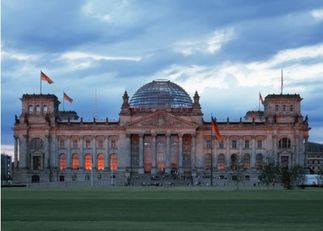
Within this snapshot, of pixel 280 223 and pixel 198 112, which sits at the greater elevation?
pixel 198 112

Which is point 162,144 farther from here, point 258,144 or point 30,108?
point 30,108

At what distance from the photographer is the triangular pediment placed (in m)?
173

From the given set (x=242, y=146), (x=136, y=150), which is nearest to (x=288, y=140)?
(x=242, y=146)

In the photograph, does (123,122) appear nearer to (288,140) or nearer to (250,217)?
(288,140)

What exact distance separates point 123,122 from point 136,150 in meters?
7.34

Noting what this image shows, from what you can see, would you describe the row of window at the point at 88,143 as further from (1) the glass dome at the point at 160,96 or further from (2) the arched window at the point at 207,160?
(2) the arched window at the point at 207,160

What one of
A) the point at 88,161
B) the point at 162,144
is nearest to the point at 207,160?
the point at 162,144

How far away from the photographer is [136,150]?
177125 mm

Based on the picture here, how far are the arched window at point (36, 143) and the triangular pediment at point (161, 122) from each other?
72.8ft

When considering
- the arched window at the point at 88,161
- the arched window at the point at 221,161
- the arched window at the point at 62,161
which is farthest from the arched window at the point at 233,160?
the arched window at the point at 62,161

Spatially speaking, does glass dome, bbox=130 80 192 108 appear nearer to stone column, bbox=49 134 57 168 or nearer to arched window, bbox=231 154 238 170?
arched window, bbox=231 154 238 170

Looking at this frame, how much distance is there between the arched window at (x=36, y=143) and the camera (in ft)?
579

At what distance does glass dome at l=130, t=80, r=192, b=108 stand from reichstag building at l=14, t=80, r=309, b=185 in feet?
32.6

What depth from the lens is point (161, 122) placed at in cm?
17350
